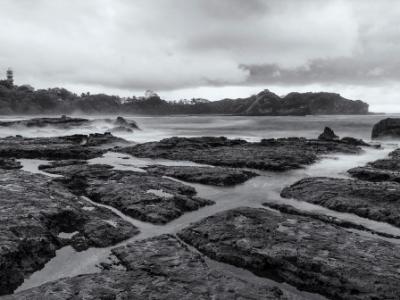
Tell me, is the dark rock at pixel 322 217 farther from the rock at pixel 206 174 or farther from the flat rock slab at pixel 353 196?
the rock at pixel 206 174

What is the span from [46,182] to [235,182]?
299 inches

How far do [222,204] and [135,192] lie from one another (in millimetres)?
3061

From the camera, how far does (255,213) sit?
10.3 m

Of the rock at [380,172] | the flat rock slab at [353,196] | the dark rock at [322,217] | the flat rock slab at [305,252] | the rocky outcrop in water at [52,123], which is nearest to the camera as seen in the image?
the flat rock slab at [305,252]

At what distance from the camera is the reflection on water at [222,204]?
24.7ft

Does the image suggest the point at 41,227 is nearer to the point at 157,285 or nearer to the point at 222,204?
the point at 157,285

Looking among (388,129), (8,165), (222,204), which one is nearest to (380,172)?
(222,204)

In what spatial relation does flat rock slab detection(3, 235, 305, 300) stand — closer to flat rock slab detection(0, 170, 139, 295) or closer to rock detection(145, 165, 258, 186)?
flat rock slab detection(0, 170, 139, 295)

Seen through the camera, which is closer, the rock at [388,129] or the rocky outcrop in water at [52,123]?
the rock at [388,129]

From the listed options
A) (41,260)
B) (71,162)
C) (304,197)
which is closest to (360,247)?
(304,197)

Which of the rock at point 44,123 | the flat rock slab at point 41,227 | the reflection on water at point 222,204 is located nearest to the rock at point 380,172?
the reflection on water at point 222,204

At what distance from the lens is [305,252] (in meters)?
7.69

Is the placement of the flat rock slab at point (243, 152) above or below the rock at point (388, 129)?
below

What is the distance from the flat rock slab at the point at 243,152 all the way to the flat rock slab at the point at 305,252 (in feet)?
31.7
